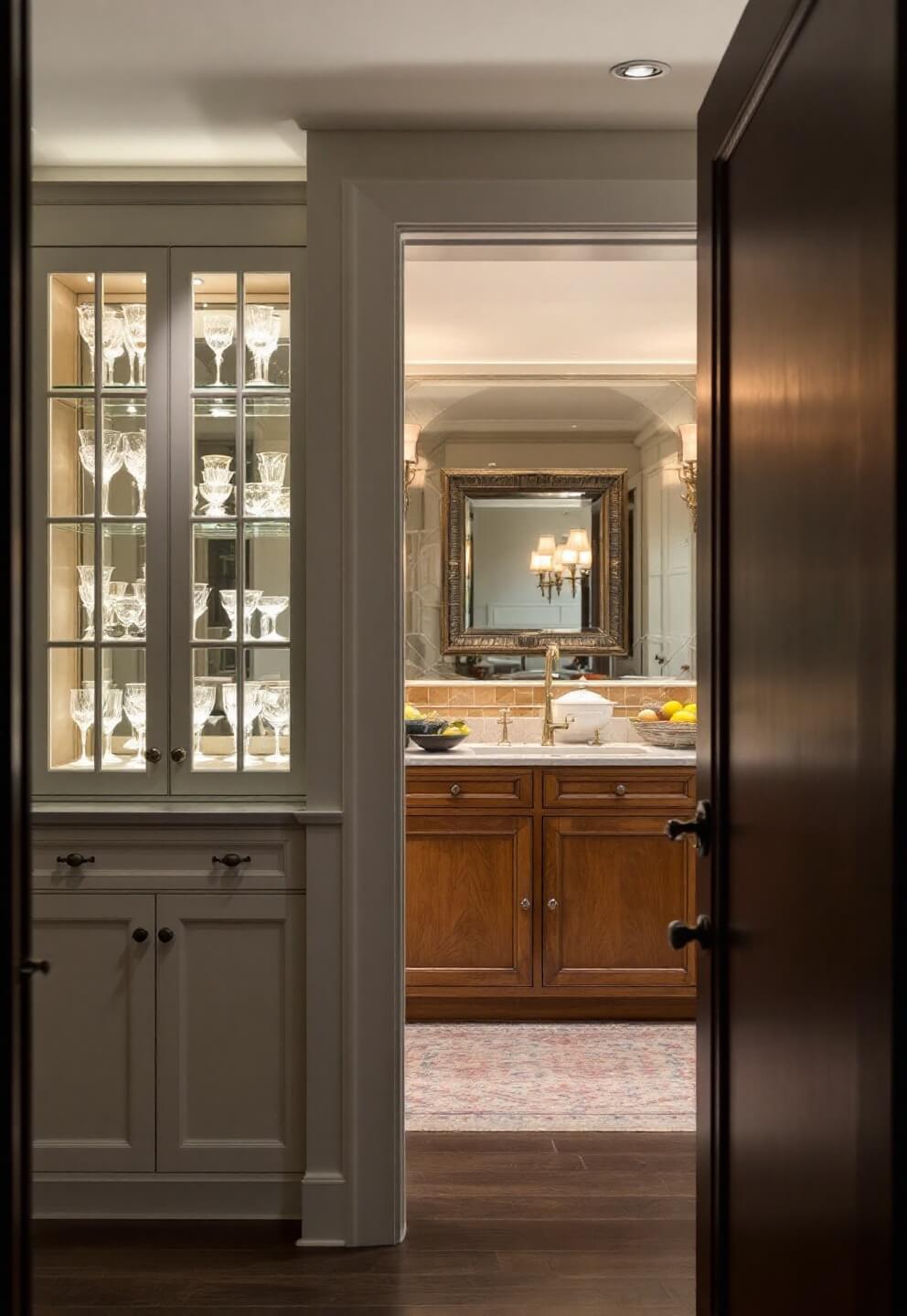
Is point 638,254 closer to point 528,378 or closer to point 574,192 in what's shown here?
point 574,192

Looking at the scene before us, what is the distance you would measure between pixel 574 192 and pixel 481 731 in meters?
2.90

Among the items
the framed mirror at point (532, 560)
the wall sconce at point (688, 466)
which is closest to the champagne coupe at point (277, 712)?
the framed mirror at point (532, 560)

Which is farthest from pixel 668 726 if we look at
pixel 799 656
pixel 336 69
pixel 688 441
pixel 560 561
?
pixel 799 656

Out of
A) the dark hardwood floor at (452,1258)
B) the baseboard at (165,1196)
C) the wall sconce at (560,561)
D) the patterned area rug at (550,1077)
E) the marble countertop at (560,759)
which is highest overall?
the wall sconce at (560,561)

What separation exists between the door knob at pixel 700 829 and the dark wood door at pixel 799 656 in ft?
0.12

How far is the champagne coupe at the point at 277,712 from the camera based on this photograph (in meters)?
3.09

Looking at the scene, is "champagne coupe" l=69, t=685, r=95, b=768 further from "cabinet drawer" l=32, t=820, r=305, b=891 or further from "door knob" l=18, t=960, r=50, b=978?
"door knob" l=18, t=960, r=50, b=978

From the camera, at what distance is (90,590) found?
311 cm

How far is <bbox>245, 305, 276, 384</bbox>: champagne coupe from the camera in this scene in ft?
10.1

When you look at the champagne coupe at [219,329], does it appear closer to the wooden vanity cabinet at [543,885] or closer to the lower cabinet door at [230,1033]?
the lower cabinet door at [230,1033]

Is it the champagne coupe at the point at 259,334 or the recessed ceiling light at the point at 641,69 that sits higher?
the recessed ceiling light at the point at 641,69

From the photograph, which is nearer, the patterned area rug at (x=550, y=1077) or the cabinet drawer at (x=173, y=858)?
the cabinet drawer at (x=173, y=858)

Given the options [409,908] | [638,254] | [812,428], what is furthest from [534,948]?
[812,428]

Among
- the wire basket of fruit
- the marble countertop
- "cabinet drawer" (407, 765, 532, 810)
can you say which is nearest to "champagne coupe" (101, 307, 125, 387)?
the marble countertop
